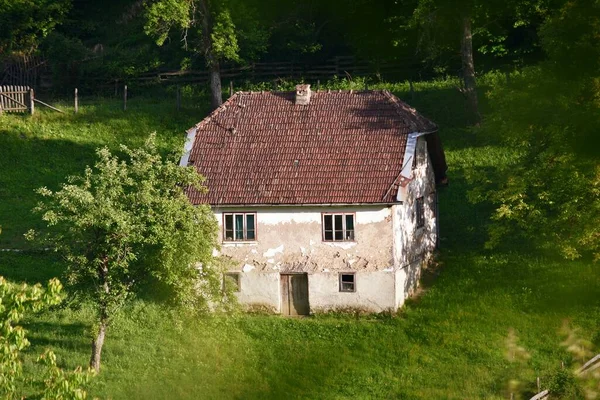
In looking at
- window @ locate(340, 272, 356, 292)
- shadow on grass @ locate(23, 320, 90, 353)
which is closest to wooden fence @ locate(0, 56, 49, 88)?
shadow on grass @ locate(23, 320, 90, 353)

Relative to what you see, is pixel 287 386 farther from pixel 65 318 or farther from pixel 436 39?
pixel 65 318

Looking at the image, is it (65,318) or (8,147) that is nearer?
(65,318)

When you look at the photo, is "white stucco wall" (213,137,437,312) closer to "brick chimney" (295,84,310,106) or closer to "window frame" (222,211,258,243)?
"window frame" (222,211,258,243)

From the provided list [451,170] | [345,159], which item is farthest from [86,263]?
[451,170]

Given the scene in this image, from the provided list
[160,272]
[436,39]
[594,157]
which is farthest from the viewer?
[160,272]

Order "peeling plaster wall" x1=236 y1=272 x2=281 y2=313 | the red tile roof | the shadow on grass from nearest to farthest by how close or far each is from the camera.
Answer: the shadow on grass → the red tile roof → "peeling plaster wall" x1=236 y1=272 x2=281 y2=313

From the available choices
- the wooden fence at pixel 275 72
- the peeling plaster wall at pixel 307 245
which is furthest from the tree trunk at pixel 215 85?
the peeling plaster wall at pixel 307 245
